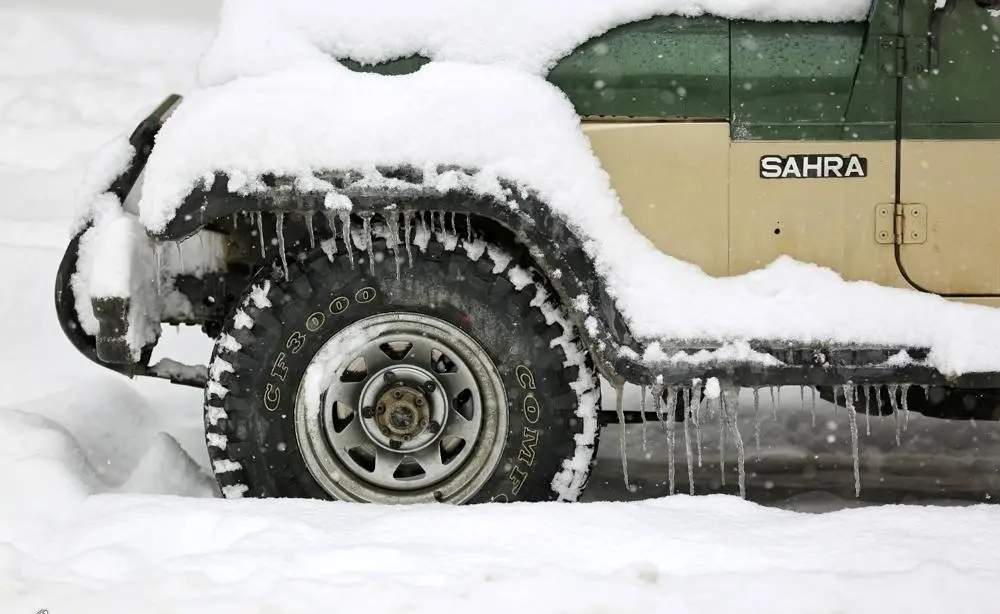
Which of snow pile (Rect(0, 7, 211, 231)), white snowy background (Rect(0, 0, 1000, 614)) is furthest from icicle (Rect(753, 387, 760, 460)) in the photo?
snow pile (Rect(0, 7, 211, 231))

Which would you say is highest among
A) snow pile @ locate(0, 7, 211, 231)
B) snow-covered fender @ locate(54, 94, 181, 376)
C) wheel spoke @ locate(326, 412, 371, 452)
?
snow pile @ locate(0, 7, 211, 231)

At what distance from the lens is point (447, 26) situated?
10.1ft

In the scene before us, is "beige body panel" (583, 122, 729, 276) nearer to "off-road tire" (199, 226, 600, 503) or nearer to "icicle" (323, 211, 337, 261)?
"off-road tire" (199, 226, 600, 503)

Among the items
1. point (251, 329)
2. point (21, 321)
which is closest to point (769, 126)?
point (251, 329)

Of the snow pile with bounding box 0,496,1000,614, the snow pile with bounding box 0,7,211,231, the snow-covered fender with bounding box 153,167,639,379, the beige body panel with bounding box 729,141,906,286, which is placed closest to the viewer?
the snow pile with bounding box 0,496,1000,614

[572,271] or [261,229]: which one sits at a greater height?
[261,229]

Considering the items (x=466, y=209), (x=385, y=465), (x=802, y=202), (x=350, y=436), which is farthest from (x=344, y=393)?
(x=802, y=202)

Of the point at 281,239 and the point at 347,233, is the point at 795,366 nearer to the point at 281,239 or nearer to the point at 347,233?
the point at 347,233

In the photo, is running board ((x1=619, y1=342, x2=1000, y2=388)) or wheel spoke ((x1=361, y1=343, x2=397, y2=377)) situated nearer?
running board ((x1=619, y1=342, x2=1000, y2=388))

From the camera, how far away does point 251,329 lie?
311 centimetres

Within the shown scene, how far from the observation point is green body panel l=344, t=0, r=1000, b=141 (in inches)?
119

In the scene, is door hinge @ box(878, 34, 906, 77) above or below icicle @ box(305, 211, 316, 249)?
above

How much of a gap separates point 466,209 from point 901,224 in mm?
1245

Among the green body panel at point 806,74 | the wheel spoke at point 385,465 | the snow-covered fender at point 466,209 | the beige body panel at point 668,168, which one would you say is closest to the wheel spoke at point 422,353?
the wheel spoke at point 385,465
